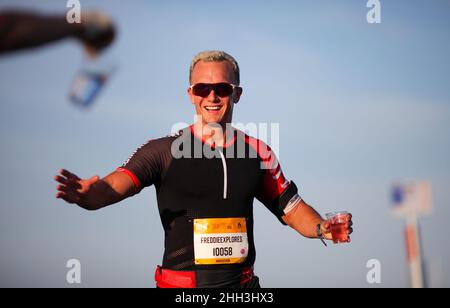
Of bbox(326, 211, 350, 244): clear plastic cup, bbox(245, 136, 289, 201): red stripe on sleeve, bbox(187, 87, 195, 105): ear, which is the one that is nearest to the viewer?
bbox(326, 211, 350, 244): clear plastic cup

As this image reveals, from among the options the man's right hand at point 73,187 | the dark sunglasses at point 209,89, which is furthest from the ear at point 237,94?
the man's right hand at point 73,187

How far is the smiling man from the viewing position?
5.13 metres

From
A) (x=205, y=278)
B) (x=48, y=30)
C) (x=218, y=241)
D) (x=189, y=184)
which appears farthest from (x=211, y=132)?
(x=48, y=30)

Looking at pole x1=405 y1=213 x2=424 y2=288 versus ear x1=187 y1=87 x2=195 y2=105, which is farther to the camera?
ear x1=187 y1=87 x2=195 y2=105

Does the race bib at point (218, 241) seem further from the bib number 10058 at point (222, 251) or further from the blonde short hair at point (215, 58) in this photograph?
the blonde short hair at point (215, 58)

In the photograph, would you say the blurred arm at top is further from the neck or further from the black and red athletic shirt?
the neck

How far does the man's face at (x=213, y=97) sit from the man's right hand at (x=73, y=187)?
1.16 metres

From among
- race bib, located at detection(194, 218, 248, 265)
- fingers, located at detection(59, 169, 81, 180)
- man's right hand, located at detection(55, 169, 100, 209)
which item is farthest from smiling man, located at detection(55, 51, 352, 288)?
fingers, located at detection(59, 169, 81, 180)

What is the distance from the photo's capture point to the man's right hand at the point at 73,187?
14.2ft

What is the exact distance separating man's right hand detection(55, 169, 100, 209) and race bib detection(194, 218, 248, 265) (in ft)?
3.12

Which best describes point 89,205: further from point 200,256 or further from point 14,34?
point 14,34

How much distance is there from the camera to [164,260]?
5.29 meters

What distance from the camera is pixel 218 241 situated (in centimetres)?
512
